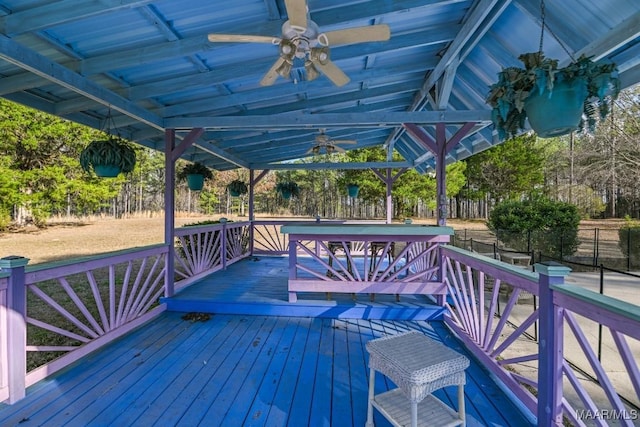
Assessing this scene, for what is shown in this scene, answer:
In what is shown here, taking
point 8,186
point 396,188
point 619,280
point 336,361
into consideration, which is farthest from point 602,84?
point 396,188

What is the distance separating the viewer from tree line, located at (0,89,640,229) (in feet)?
43.0

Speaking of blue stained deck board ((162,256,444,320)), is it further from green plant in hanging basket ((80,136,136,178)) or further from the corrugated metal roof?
the corrugated metal roof

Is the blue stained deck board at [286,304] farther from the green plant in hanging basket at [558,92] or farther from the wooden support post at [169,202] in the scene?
the green plant in hanging basket at [558,92]

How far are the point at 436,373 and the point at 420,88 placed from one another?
4.38 meters

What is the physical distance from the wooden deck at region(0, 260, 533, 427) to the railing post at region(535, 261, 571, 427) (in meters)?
0.34

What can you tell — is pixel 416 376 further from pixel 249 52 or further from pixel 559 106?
pixel 249 52

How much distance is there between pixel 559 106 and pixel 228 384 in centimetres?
286

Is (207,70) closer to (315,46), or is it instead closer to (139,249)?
(315,46)

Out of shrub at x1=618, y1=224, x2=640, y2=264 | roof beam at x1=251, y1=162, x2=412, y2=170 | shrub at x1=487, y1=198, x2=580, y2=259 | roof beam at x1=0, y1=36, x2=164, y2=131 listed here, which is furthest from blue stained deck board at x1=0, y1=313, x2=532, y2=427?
shrub at x1=618, y1=224, x2=640, y2=264

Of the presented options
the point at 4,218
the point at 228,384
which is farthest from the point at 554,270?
the point at 4,218

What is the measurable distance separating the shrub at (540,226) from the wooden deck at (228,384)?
6.75 meters

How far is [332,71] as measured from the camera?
269 cm

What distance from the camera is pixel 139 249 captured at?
3682 mm

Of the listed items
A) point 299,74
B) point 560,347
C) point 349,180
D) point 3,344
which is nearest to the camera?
point 560,347
